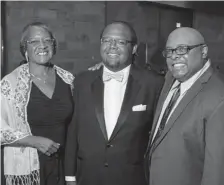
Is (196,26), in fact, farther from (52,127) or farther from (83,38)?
(52,127)

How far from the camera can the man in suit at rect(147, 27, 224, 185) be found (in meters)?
1.77

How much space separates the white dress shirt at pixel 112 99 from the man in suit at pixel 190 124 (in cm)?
30

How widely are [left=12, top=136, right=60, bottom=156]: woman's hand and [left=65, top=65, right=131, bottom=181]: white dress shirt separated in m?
0.42

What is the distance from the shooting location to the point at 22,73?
258 cm

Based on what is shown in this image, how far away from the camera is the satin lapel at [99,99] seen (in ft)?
7.57

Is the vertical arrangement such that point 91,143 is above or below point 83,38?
below

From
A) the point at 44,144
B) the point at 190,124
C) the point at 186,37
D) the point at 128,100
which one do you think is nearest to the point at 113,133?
the point at 128,100

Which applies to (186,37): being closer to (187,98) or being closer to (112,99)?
(187,98)

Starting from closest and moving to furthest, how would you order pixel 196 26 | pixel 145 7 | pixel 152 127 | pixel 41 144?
pixel 152 127 < pixel 41 144 < pixel 145 7 < pixel 196 26

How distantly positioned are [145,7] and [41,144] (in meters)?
2.70

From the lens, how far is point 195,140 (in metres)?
1.85

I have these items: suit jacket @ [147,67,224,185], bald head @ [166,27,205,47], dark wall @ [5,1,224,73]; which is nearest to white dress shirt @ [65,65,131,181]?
suit jacket @ [147,67,224,185]

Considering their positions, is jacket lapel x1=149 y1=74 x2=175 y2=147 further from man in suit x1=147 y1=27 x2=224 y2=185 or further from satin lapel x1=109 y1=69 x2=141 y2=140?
satin lapel x1=109 y1=69 x2=141 y2=140

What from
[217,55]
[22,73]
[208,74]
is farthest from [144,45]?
[208,74]
